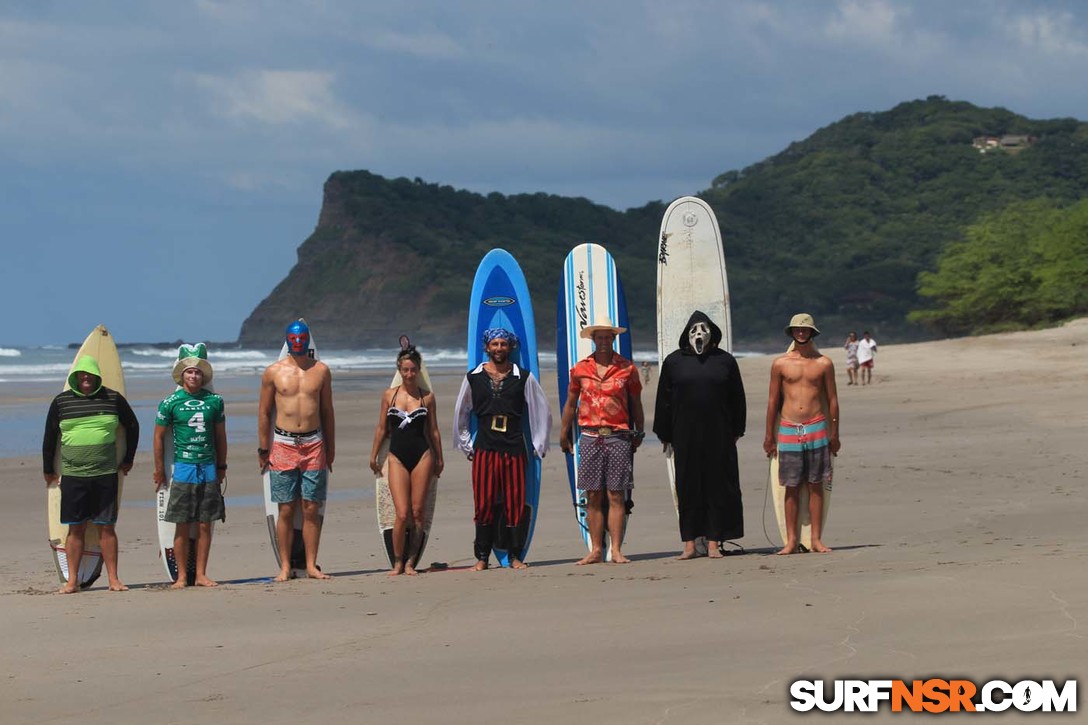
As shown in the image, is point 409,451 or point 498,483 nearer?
point 409,451

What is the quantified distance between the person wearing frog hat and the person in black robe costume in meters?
1.87

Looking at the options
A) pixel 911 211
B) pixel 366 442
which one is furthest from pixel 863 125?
pixel 366 442

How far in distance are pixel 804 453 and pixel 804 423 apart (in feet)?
0.57

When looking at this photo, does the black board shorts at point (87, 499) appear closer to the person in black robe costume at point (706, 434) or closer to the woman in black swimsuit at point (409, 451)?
→ the woman in black swimsuit at point (409, 451)

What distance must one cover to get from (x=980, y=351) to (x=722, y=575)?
23890mm

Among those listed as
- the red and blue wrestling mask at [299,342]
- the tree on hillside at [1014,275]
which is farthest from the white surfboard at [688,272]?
the tree on hillside at [1014,275]

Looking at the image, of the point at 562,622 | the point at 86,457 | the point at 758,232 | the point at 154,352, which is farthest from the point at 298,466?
the point at 758,232

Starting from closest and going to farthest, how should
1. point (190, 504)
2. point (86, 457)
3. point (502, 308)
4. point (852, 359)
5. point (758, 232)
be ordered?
point (86, 457) → point (190, 504) → point (502, 308) → point (852, 359) → point (758, 232)

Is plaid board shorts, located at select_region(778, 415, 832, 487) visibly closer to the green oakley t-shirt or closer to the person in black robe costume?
the person in black robe costume

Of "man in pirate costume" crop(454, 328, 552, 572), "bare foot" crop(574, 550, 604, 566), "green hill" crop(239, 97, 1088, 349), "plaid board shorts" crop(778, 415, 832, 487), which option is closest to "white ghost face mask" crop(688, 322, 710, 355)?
"plaid board shorts" crop(778, 415, 832, 487)

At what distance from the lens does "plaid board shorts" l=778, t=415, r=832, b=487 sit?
7.67m

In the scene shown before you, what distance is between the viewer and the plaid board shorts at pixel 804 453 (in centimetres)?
767

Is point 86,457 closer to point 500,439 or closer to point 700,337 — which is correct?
point 500,439

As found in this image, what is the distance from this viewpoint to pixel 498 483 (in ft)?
25.4
